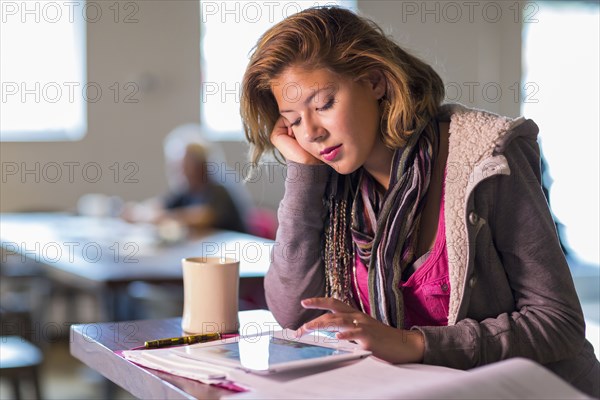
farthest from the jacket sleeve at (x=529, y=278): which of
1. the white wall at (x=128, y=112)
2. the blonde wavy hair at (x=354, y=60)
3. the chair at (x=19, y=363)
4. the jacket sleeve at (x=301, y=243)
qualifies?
the white wall at (x=128, y=112)

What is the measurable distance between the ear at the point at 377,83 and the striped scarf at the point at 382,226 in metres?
0.11

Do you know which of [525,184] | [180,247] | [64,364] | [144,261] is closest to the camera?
[525,184]

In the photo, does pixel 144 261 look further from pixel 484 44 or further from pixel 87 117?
pixel 484 44

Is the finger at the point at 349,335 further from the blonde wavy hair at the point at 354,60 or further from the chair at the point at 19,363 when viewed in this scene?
the chair at the point at 19,363

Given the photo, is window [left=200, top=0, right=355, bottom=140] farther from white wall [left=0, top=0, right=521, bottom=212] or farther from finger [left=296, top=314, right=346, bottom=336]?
finger [left=296, top=314, right=346, bottom=336]

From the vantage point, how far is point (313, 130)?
1.47 meters

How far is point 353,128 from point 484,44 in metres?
4.23

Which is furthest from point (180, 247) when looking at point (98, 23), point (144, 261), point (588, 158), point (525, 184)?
point (588, 158)

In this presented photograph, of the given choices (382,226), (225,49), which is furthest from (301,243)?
(225,49)

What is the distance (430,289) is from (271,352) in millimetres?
354

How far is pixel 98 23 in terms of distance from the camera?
5.20 metres

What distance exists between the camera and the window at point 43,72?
16.5ft

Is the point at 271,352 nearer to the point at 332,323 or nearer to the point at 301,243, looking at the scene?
the point at 332,323

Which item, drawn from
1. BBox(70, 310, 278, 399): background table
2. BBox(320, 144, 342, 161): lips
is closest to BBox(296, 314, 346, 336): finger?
BBox(70, 310, 278, 399): background table
